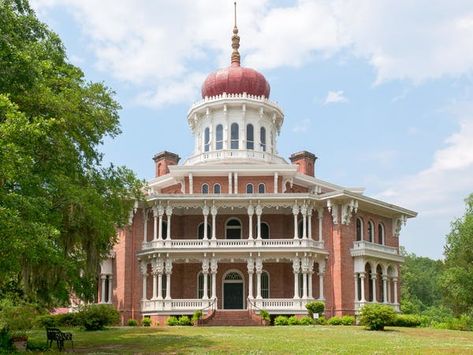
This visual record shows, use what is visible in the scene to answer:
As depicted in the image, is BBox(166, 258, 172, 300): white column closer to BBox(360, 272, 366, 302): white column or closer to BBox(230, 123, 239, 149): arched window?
BBox(230, 123, 239, 149): arched window

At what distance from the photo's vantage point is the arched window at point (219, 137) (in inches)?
2037

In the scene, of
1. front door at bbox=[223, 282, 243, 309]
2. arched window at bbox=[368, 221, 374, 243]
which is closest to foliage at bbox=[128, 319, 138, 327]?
front door at bbox=[223, 282, 243, 309]

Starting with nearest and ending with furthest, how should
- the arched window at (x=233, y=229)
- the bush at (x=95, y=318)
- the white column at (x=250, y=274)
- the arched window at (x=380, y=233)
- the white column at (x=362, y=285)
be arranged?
1. the bush at (x=95, y=318)
2. the white column at (x=250, y=274)
3. the white column at (x=362, y=285)
4. the arched window at (x=233, y=229)
5. the arched window at (x=380, y=233)

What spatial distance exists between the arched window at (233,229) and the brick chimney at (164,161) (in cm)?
944

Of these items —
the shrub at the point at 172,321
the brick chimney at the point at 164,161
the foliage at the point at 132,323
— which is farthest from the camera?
the brick chimney at the point at 164,161

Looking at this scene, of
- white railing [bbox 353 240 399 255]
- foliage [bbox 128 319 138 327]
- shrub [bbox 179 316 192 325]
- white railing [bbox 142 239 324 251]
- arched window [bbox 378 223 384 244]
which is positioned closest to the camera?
shrub [bbox 179 316 192 325]

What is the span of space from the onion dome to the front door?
16101 mm

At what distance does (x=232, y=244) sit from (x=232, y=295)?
13.7ft

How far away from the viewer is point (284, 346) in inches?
881

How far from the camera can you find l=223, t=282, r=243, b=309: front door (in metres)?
45.5

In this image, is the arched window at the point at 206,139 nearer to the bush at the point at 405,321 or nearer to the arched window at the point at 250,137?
the arched window at the point at 250,137

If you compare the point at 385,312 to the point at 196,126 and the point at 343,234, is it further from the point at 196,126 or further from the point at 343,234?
the point at 196,126

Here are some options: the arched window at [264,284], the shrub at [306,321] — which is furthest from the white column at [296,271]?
the arched window at [264,284]

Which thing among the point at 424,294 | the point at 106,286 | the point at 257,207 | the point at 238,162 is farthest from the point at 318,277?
the point at 424,294
